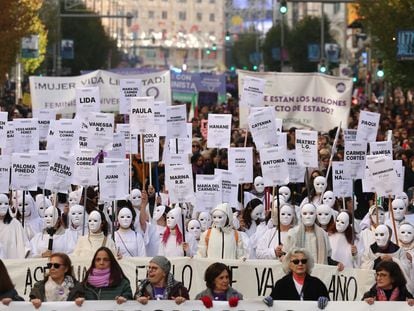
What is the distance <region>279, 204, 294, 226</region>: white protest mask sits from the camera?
49.1 ft

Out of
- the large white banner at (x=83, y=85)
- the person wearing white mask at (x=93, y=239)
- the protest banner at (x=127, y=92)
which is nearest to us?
the person wearing white mask at (x=93, y=239)

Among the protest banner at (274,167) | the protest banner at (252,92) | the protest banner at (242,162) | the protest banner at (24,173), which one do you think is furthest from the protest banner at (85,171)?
the protest banner at (252,92)

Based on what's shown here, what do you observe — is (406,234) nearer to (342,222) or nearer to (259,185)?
(342,222)

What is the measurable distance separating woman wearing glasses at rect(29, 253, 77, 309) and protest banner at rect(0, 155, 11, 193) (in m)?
5.11

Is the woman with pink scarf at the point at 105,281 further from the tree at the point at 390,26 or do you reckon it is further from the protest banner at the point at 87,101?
the tree at the point at 390,26

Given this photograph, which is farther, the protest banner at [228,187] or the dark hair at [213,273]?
the protest banner at [228,187]

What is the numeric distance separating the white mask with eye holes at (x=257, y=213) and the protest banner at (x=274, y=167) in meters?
0.95

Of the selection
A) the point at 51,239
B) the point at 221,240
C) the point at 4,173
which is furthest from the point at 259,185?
the point at 51,239

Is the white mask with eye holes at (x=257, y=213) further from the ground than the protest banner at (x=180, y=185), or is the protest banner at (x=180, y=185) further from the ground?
the protest banner at (x=180, y=185)

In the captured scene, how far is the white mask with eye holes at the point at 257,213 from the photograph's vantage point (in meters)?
16.5

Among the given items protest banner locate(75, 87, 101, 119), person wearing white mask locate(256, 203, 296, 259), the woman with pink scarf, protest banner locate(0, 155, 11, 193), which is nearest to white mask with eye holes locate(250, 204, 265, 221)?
person wearing white mask locate(256, 203, 296, 259)

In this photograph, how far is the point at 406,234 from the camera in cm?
1379

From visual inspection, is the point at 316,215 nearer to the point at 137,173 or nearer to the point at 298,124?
the point at 137,173

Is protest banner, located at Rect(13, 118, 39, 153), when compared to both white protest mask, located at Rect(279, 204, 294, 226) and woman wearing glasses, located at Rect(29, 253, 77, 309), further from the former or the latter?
woman wearing glasses, located at Rect(29, 253, 77, 309)
